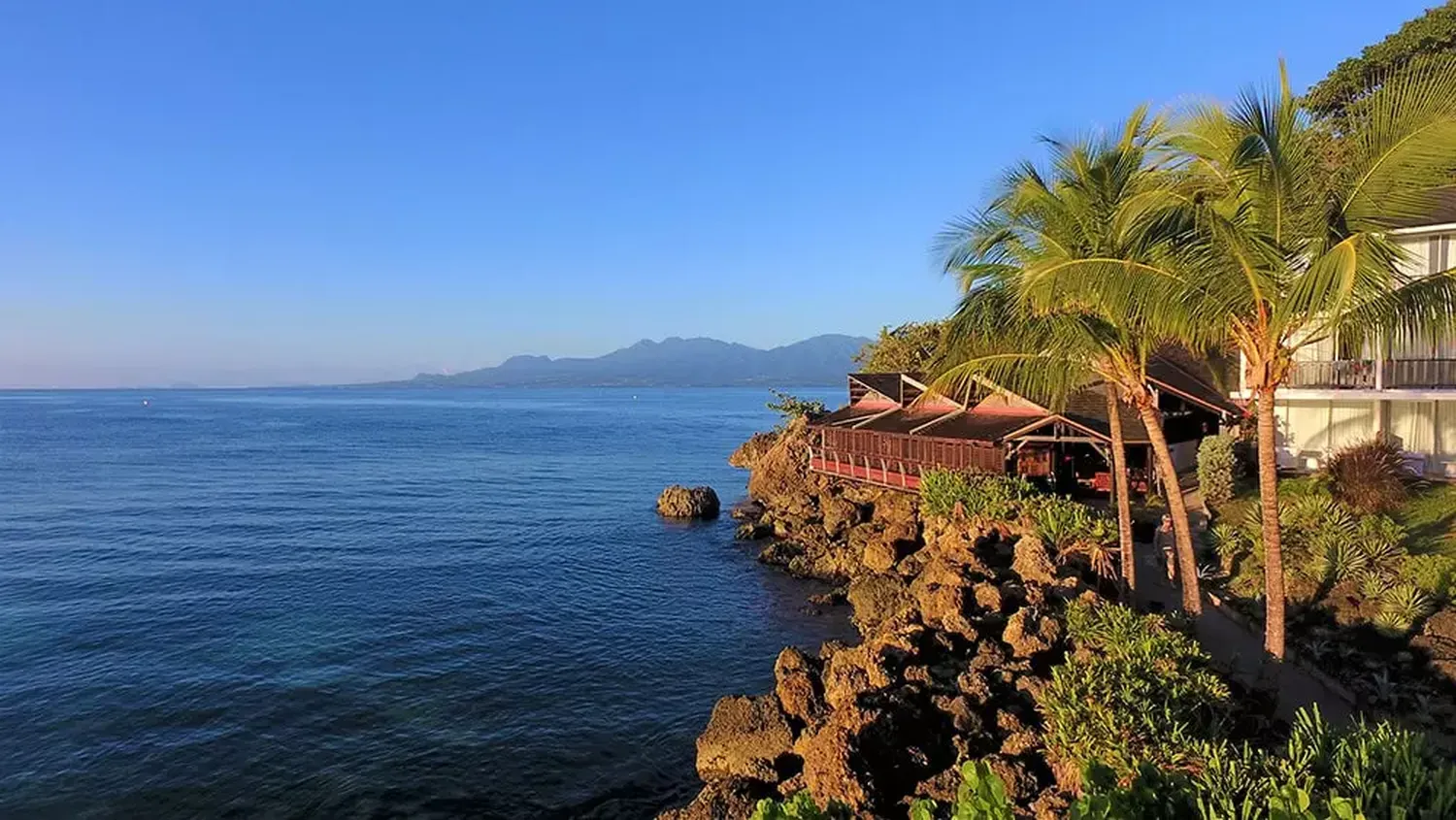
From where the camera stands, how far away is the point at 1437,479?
22312 mm

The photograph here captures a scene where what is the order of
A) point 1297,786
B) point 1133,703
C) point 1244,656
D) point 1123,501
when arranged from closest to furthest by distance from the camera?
1. point 1297,786
2. point 1133,703
3. point 1244,656
4. point 1123,501

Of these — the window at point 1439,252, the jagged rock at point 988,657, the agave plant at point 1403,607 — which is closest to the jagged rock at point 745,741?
the jagged rock at point 988,657

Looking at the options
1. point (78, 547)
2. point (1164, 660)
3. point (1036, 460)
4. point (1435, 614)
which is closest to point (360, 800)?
point (1164, 660)

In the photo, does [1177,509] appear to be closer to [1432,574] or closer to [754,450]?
[1432,574]

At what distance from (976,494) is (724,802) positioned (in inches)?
624

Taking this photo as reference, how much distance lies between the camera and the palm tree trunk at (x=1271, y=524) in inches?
454

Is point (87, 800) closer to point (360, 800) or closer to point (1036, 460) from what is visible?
point (360, 800)

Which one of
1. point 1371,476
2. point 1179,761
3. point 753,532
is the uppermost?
point 1371,476

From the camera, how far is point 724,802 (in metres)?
11.7

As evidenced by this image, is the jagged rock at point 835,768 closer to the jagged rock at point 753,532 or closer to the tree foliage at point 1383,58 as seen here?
the jagged rock at point 753,532

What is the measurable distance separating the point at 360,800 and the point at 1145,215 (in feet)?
56.4

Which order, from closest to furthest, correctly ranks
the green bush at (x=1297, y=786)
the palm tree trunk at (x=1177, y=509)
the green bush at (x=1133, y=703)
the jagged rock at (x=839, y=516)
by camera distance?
1. the green bush at (x=1297, y=786)
2. the green bush at (x=1133, y=703)
3. the palm tree trunk at (x=1177, y=509)
4. the jagged rock at (x=839, y=516)

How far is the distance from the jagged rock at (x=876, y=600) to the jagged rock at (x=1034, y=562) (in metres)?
3.06

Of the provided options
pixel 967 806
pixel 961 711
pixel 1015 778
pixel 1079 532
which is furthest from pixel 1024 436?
pixel 967 806
